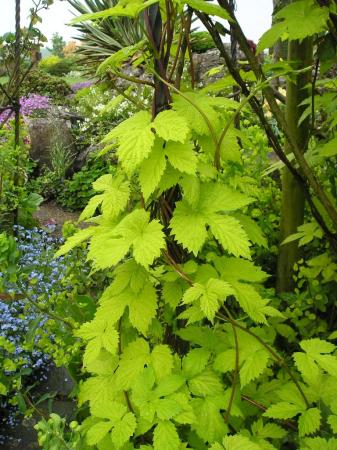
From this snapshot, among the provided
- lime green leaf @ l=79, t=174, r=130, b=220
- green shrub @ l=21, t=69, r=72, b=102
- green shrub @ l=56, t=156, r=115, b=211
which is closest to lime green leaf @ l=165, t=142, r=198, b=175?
lime green leaf @ l=79, t=174, r=130, b=220

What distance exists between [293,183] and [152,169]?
1.18 metres

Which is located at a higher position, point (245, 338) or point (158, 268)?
point (158, 268)

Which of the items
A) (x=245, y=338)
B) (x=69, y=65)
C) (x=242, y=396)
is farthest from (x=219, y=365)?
(x=69, y=65)

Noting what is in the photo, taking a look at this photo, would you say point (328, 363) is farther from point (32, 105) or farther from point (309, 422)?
point (32, 105)

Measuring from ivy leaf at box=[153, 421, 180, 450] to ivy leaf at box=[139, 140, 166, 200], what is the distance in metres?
0.57

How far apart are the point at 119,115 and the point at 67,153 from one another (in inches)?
52.8

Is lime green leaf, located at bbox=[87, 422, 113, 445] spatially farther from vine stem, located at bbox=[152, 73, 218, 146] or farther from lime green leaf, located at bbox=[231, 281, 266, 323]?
vine stem, located at bbox=[152, 73, 218, 146]

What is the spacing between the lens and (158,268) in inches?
59.2

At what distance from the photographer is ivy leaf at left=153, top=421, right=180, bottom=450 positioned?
119cm

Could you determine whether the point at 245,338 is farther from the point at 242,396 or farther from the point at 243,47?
the point at 243,47

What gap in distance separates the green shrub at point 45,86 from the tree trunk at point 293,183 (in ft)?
26.6

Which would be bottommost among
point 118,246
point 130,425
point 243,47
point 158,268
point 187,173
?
point 130,425

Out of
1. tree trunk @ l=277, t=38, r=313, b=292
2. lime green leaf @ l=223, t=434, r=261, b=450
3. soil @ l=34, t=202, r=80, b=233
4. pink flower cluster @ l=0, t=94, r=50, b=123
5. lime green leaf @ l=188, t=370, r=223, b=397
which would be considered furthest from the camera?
pink flower cluster @ l=0, t=94, r=50, b=123

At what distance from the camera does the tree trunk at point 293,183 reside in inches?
80.0
